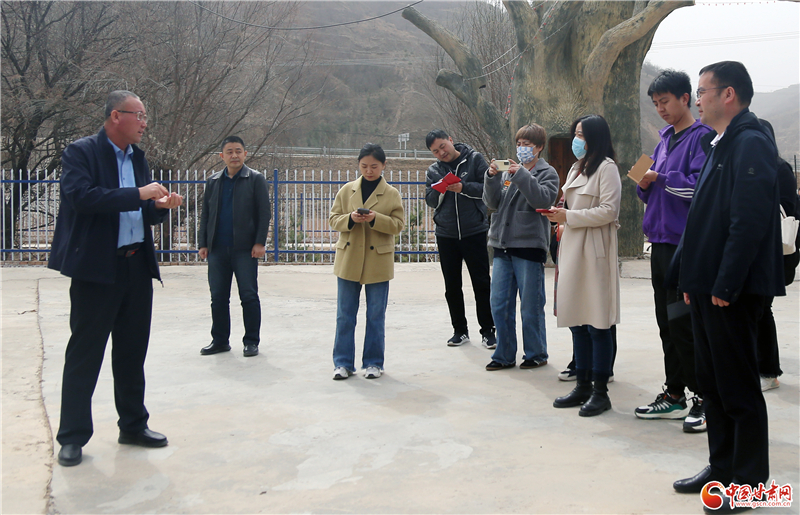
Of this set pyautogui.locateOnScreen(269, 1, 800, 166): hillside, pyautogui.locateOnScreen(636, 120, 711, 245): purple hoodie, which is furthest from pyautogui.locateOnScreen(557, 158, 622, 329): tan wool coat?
pyautogui.locateOnScreen(269, 1, 800, 166): hillside

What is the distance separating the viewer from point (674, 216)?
12.9ft

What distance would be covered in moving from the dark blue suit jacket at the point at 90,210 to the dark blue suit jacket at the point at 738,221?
2661 mm

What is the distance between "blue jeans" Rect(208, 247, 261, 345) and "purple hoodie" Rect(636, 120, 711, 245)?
3317mm

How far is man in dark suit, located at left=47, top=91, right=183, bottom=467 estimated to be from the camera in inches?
133

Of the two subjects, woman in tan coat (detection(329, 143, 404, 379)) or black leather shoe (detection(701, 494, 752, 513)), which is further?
woman in tan coat (detection(329, 143, 404, 379))

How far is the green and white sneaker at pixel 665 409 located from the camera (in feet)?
13.1

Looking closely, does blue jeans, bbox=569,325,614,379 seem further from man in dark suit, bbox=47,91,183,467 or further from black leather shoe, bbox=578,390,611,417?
man in dark suit, bbox=47,91,183,467

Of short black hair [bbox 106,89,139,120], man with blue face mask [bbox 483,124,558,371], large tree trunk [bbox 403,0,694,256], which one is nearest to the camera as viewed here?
short black hair [bbox 106,89,139,120]

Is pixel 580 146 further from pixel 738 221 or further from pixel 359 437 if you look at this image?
pixel 359 437

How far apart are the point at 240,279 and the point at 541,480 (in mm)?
3613

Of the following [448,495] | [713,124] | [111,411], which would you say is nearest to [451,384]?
[448,495]

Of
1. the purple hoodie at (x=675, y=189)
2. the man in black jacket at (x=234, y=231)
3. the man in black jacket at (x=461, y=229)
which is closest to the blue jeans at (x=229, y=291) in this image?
the man in black jacket at (x=234, y=231)

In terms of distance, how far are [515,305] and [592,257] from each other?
1126 mm

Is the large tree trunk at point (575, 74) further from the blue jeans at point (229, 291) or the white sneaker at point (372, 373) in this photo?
the white sneaker at point (372, 373)
